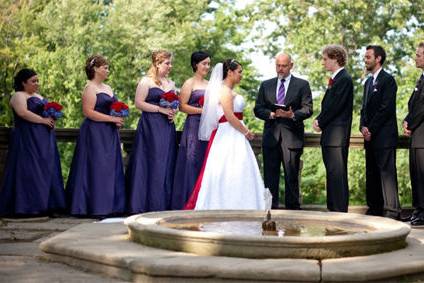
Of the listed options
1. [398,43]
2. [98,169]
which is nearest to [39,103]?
[98,169]

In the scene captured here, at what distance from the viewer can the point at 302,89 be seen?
10.2 meters

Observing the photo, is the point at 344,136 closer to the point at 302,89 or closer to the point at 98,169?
the point at 302,89

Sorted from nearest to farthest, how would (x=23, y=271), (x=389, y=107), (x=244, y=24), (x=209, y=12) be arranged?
(x=23, y=271)
(x=389, y=107)
(x=244, y=24)
(x=209, y=12)

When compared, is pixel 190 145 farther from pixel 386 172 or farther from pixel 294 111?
pixel 386 172

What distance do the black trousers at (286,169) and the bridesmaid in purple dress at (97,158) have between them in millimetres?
1759

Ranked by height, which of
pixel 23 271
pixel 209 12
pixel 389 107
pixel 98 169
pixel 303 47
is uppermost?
pixel 209 12

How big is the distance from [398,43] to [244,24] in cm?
556

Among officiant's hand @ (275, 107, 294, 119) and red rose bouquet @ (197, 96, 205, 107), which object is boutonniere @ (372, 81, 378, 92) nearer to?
officiant's hand @ (275, 107, 294, 119)

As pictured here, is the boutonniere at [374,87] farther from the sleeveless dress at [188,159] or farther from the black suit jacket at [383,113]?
the sleeveless dress at [188,159]

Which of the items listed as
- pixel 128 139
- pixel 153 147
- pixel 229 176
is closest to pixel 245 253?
pixel 229 176

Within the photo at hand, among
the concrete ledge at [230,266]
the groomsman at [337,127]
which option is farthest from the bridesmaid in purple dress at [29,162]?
the concrete ledge at [230,266]

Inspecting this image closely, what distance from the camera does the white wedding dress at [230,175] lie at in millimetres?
9852

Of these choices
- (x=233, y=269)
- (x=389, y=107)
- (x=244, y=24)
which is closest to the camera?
(x=233, y=269)

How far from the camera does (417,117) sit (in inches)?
373
